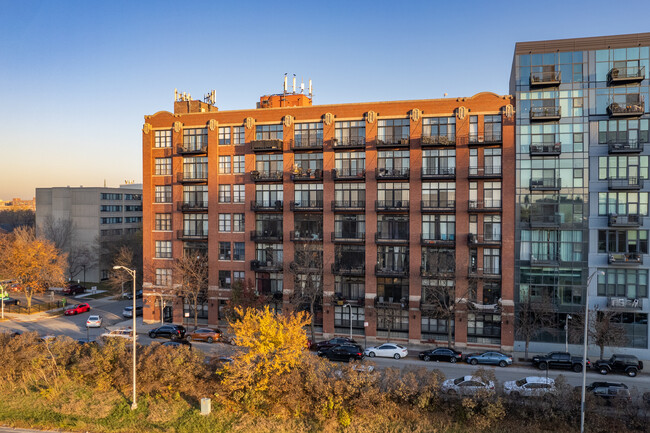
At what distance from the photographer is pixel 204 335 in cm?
4278

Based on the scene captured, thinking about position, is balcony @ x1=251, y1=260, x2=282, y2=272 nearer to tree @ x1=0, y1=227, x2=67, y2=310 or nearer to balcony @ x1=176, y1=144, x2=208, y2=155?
balcony @ x1=176, y1=144, x2=208, y2=155

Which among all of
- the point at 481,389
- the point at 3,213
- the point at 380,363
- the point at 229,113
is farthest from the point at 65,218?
the point at 3,213

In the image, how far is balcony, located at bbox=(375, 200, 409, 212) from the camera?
4353 centimetres

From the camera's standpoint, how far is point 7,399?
100 feet

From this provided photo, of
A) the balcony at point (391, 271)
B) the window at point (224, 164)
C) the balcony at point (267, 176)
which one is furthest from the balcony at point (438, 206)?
the window at point (224, 164)

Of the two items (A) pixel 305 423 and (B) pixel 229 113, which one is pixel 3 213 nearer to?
(B) pixel 229 113

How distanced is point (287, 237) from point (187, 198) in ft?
42.7

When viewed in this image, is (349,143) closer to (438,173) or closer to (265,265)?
(438,173)

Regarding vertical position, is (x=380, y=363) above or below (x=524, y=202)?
below

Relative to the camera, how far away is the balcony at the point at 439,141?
42.0m

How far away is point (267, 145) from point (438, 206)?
18.9 meters

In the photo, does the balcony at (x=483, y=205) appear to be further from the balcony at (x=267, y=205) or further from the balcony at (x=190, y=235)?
the balcony at (x=190, y=235)

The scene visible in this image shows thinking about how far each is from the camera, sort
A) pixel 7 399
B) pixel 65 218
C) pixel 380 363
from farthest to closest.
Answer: pixel 65 218
pixel 380 363
pixel 7 399

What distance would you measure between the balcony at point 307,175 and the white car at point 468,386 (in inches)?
971
